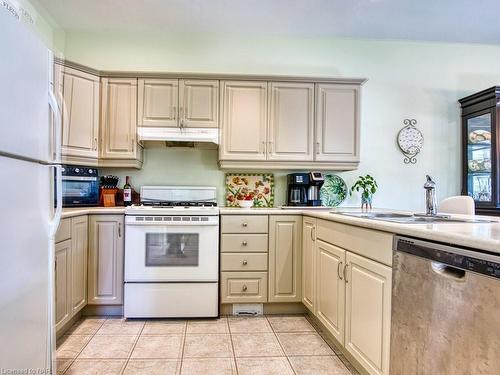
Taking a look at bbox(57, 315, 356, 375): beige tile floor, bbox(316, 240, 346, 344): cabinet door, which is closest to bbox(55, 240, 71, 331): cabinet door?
bbox(57, 315, 356, 375): beige tile floor

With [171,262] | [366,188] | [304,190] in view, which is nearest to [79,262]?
[171,262]

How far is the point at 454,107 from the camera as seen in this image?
3.52 m

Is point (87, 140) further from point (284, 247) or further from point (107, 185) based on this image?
point (284, 247)

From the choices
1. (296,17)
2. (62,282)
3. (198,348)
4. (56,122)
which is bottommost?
(198,348)

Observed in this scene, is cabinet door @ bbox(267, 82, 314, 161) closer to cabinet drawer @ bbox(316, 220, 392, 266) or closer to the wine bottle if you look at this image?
cabinet drawer @ bbox(316, 220, 392, 266)

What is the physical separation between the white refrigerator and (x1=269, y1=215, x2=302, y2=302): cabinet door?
164 cm

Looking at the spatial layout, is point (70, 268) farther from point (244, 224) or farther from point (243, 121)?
point (243, 121)

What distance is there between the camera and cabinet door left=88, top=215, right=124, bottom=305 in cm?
253

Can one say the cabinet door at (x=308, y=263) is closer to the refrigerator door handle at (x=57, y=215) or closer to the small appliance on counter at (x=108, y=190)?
the refrigerator door handle at (x=57, y=215)

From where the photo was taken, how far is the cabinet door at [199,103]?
2967 millimetres

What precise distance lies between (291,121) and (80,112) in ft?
6.26

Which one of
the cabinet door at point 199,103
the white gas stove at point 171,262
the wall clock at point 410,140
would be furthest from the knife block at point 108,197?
the wall clock at point 410,140

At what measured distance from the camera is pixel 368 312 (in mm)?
1552

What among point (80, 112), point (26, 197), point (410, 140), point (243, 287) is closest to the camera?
point (26, 197)
